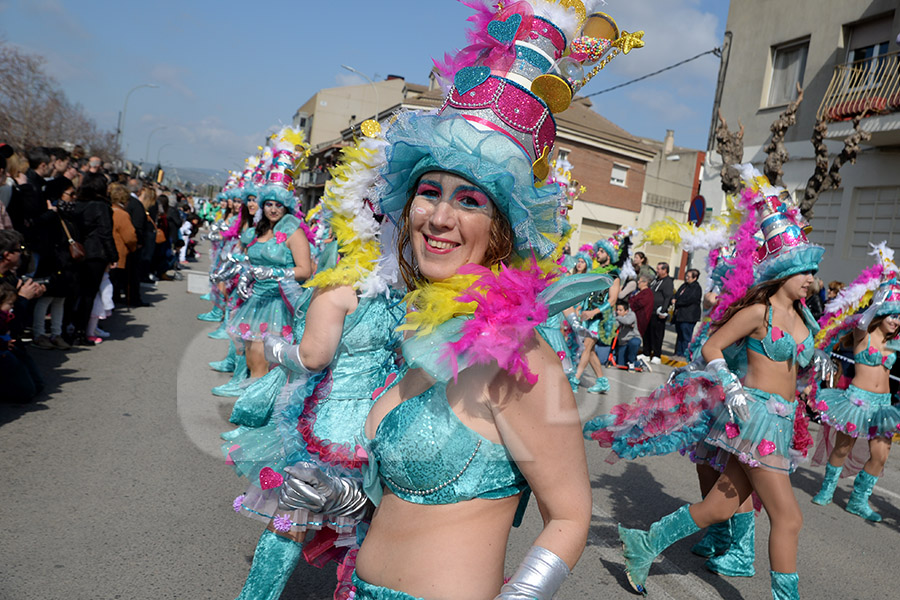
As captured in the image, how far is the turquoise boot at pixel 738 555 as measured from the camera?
4281mm

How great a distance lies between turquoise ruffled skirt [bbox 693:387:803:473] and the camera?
3676 millimetres

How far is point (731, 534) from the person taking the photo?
4332 mm

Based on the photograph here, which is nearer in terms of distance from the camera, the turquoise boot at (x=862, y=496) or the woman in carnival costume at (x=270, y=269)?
the turquoise boot at (x=862, y=496)

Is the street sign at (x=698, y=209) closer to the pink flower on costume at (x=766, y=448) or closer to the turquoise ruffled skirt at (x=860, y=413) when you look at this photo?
the turquoise ruffled skirt at (x=860, y=413)

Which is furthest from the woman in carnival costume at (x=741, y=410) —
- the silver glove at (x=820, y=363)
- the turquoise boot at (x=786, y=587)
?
the silver glove at (x=820, y=363)

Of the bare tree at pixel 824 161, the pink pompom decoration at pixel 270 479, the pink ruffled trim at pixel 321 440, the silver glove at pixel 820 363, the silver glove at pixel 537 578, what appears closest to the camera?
the silver glove at pixel 537 578

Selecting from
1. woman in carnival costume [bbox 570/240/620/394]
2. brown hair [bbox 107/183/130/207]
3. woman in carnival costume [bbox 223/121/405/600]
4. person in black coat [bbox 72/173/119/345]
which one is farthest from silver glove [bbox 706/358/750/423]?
brown hair [bbox 107/183/130/207]

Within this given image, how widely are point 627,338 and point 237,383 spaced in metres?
7.57

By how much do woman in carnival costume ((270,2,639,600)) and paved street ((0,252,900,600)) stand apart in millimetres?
2009

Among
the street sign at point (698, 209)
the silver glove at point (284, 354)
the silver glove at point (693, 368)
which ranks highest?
the street sign at point (698, 209)

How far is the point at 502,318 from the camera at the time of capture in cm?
163

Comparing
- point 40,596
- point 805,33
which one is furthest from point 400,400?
point 805,33

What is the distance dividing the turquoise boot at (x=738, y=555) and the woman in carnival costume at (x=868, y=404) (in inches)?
88.6

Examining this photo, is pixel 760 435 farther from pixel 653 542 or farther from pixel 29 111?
pixel 29 111
